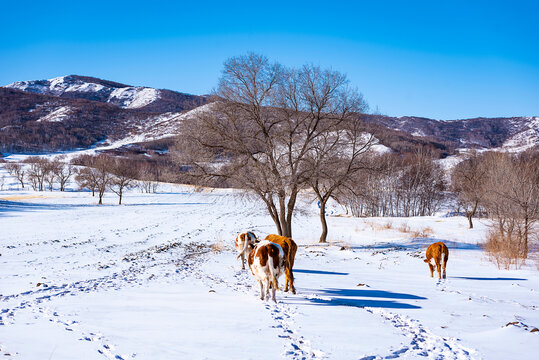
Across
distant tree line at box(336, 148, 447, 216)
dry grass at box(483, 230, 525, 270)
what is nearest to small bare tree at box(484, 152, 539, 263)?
dry grass at box(483, 230, 525, 270)

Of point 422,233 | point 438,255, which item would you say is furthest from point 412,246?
point 438,255

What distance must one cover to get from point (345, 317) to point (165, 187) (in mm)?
105961

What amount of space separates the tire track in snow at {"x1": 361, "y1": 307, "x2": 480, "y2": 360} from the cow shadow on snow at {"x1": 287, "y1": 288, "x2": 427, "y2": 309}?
143cm

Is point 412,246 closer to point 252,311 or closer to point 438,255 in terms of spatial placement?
point 438,255

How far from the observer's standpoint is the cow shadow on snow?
7207 millimetres

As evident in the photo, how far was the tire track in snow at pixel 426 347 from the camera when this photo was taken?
4.45 meters

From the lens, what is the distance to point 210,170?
17656 millimetres

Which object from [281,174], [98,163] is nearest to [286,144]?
[281,174]

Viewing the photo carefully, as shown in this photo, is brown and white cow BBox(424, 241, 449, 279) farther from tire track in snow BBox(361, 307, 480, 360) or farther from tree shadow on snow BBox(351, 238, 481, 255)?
tree shadow on snow BBox(351, 238, 481, 255)

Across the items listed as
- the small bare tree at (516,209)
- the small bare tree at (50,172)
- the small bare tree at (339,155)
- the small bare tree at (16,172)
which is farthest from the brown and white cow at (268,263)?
the small bare tree at (16,172)

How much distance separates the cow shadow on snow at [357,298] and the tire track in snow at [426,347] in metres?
1.43

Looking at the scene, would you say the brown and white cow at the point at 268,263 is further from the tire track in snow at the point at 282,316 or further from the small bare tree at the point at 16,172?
the small bare tree at the point at 16,172

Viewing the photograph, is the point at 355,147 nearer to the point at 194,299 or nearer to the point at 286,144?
the point at 286,144

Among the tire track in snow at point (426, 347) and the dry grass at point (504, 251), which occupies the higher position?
the tire track in snow at point (426, 347)
